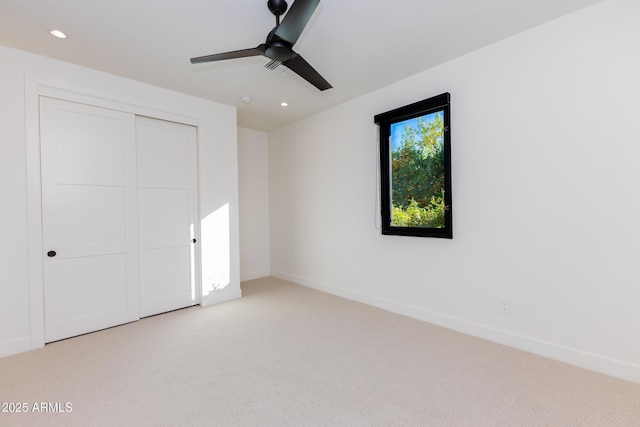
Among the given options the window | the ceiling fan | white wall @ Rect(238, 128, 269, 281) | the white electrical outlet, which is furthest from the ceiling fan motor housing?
white wall @ Rect(238, 128, 269, 281)

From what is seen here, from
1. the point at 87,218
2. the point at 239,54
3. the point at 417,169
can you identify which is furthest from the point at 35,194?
the point at 417,169

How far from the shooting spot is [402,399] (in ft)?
6.04

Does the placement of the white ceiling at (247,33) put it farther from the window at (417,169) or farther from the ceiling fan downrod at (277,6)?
the window at (417,169)

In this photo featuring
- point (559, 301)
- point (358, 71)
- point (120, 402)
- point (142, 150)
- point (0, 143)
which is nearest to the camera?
point (120, 402)

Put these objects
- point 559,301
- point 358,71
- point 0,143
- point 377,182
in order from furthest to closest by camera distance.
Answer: point 377,182 < point 358,71 < point 0,143 < point 559,301

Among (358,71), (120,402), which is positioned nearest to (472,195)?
(358,71)

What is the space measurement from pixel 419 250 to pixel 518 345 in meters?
1.19

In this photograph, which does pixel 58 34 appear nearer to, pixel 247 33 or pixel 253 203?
pixel 247 33

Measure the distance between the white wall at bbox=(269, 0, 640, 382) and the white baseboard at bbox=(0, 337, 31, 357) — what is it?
352 cm

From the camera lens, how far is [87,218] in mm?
2928

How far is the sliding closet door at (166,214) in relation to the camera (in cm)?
333

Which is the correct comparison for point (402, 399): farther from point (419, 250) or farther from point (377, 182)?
point (377, 182)

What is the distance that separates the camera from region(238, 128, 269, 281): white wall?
198 inches

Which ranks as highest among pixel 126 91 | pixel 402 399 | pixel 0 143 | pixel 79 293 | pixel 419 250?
pixel 126 91
